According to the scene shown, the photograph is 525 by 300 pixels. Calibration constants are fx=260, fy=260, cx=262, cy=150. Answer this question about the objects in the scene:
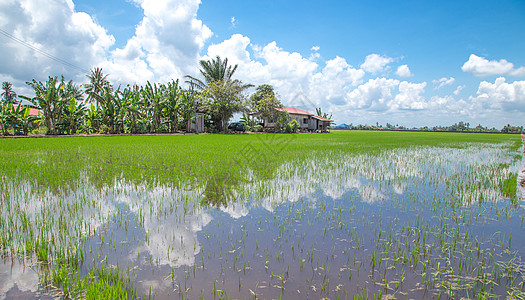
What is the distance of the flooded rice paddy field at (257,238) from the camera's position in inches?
88.8

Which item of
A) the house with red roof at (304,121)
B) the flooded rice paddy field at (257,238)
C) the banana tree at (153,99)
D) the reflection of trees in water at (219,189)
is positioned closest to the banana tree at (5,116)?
the banana tree at (153,99)

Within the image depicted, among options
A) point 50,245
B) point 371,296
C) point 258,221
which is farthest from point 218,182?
point 371,296

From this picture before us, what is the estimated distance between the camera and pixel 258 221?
3754 mm

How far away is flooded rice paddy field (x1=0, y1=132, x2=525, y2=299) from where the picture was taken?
2.26 meters

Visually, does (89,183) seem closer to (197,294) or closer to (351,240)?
(197,294)

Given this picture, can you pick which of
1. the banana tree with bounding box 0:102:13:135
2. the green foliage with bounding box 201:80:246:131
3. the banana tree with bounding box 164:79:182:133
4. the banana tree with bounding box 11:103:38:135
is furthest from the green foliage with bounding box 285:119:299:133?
the banana tree with bounding box 0:102:13:135

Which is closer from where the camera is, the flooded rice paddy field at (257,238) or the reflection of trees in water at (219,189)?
the flooded rice paddy field at (257,238)

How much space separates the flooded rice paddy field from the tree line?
19821 mm

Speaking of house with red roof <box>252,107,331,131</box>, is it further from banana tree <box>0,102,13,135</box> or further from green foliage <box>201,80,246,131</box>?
banana tree <box>0,102,13,135</box>

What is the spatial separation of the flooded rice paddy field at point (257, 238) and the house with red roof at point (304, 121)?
3312 cm

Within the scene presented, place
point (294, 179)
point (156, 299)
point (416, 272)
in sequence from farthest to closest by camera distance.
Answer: point (294, 179)
point (416, 272)
point (156, 299)

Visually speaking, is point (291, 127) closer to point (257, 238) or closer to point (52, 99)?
point (52, 99)

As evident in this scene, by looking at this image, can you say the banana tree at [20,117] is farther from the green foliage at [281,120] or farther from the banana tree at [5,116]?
Answer: the green foliage at [281,120]

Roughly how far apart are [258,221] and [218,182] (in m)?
2.54
